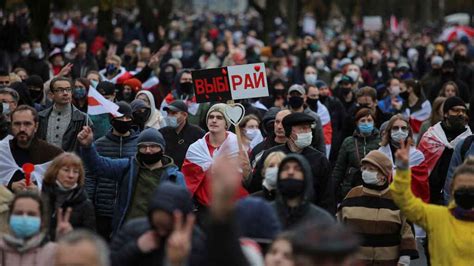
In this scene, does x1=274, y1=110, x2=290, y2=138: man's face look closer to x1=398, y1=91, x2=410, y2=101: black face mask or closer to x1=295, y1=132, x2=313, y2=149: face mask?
x1=295, y1=132, x2=313, y2=149: face mask

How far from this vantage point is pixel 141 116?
14617 millimetres

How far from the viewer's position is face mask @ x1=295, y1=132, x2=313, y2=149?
1202 cm

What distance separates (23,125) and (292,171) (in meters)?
3.17

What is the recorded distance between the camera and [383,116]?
18234 millimetres

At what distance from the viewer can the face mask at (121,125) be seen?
12680mm

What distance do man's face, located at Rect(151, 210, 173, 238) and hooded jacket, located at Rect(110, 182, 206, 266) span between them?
0.08ft

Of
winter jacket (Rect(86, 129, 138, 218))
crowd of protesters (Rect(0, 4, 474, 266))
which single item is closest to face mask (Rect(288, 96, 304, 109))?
crowd of protesters (Rect(0, 4, 474, 266))

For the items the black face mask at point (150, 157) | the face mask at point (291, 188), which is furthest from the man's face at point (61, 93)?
the face mask at point (291, 188)

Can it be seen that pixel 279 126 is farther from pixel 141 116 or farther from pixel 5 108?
pixel 5 108

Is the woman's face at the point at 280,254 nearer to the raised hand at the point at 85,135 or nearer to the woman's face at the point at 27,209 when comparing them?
the woman's face at the point at 27,209

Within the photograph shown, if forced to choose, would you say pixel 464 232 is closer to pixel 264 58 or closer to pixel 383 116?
pixel 383 116

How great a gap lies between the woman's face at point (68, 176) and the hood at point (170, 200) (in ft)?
6.42

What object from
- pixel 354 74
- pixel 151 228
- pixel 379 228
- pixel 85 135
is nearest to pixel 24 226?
pixel 151 228

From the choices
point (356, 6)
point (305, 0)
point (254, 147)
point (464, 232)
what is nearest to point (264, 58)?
point (254, 147)
